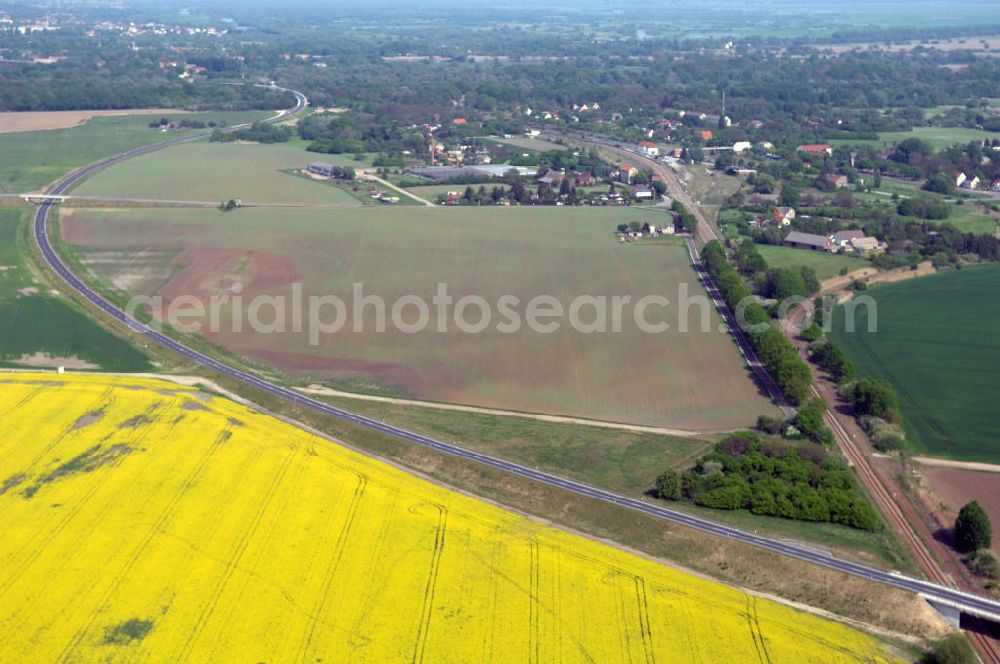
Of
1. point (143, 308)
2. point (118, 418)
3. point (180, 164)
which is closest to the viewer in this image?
point (118, 418)

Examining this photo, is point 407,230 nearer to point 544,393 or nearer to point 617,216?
point 617,216

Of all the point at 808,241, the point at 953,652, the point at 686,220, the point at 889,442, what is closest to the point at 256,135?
the point at 686,220

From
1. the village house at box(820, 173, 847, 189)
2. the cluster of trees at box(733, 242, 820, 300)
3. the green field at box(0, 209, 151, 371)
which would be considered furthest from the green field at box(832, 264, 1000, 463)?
the green field at box(0, 209, 151, 371)

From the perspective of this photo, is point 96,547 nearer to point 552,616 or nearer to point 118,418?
point 118,418

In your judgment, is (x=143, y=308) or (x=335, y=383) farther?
(x=143, y=308)

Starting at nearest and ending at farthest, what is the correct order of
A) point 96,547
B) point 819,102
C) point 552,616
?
1. point 552,616
2. point 96,547
3. point 819,102

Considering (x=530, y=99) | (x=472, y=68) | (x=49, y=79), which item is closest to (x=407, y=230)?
(x=530, y=99)

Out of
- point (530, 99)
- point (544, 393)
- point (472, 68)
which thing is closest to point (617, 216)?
point (544, 393)

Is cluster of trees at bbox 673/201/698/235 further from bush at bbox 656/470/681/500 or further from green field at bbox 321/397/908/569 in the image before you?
bush at bbox 656/470/681/500
